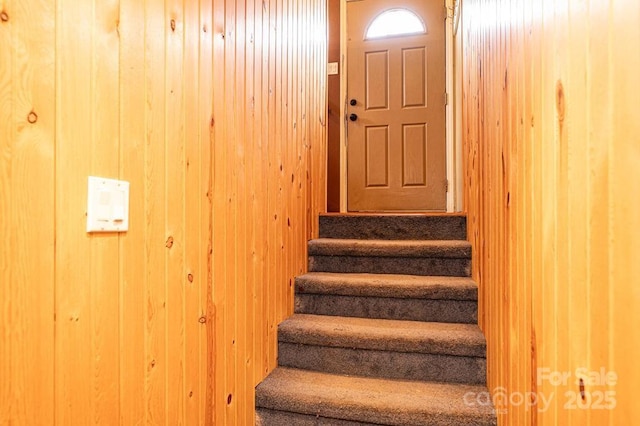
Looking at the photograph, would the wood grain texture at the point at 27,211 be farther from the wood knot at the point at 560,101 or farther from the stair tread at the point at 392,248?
the stair tread at the point at 392,248

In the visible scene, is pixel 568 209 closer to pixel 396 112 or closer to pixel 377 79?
pixel 396 112

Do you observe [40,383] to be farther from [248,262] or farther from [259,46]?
[259,46]

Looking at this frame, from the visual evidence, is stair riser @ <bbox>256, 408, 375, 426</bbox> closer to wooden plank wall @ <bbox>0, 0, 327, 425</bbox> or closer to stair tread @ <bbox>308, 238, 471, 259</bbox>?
wooden plank wall @ <bbox>0, 0, 327, 425</bbox>

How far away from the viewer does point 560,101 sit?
2.42 feet

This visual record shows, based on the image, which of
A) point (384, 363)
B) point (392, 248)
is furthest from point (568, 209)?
point (392, 248)

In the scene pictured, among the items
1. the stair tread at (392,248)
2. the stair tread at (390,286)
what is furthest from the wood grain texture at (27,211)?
the stair tread at (392,248)

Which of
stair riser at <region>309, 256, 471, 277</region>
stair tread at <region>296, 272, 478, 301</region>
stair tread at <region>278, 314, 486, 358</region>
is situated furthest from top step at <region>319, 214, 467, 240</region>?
stair tread at <region>278, 314, 486, 358</region>

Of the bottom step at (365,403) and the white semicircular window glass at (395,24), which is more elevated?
the white semicircular window glass at (395,24)

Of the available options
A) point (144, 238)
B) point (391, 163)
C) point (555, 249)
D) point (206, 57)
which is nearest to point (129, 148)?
point (144, 238)

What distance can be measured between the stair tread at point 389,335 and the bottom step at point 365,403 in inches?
5.8

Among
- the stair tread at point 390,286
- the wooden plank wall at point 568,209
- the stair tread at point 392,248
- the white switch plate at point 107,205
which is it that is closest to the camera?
the wooden plank wall at point 568,209

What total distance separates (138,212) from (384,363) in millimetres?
1281

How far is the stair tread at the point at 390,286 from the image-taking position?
194 centimetres

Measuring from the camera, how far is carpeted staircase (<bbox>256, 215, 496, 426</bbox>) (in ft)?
5.01
